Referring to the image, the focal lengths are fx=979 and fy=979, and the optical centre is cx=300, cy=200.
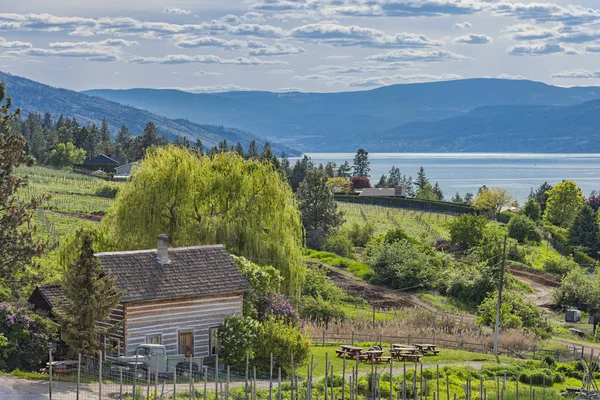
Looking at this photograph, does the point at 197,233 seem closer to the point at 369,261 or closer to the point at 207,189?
the point at 207,189

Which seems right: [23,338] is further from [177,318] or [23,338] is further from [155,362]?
[177,318]

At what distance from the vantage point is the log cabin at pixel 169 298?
36.5 metres

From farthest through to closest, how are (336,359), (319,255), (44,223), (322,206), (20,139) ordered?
(322,206) < (319,255) < (44,223) < (336,359) < (20,139)

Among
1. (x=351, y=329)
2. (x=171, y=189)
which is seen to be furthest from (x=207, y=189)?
(x=351, y=329)

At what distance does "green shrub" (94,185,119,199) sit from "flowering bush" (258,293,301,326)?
7149cm

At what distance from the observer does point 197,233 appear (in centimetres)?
4884

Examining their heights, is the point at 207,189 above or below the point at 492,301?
above

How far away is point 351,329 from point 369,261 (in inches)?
939

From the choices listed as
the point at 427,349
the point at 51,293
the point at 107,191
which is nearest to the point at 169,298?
the point at 51,293

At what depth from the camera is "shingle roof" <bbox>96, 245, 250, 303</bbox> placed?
3691 centimetres

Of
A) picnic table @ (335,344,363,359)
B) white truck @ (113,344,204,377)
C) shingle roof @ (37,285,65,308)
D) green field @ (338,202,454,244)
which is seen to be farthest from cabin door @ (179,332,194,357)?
green field @ (338,202,454,244)

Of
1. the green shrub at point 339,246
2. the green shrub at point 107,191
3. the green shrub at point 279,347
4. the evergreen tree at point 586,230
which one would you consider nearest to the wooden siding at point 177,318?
the green shrub at point 279,347

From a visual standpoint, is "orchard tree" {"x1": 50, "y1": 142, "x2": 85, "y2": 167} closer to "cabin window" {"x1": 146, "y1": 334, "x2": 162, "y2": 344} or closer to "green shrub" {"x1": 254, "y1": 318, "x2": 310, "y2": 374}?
"cabin window" {"x1": 146, "y1": 334, "x2": 162, "y2": 344}

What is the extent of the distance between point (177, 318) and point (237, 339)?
245 cm
